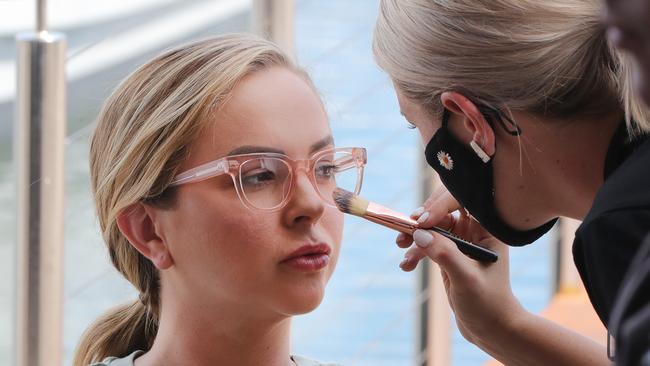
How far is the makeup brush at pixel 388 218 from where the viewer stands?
52.9 inches

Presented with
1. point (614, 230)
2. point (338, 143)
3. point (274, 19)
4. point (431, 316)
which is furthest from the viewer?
point (338, 143)

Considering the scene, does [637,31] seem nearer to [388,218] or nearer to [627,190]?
[627,190]

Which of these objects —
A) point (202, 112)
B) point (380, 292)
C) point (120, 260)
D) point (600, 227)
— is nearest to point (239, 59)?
point (202, 112)

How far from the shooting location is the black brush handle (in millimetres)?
1399

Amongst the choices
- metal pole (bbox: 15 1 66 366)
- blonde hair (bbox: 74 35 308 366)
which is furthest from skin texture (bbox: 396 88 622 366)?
metal pole (bbox: 15 1 66 366)

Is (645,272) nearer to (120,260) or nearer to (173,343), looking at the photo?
(173,343)

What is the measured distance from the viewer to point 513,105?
51.2 inches

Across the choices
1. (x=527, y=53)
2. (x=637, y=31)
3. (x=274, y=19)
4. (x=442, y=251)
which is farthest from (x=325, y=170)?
(x=637, y=31)

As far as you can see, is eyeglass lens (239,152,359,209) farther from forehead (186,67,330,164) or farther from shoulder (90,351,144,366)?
shoulder (90,351,144,366)

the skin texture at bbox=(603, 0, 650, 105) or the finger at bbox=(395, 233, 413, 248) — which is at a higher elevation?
the skin texture at bbox=(603, 0, 650, 105)

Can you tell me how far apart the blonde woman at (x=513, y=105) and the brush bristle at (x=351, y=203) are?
0.29 feet

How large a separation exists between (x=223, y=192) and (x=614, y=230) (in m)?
0.51

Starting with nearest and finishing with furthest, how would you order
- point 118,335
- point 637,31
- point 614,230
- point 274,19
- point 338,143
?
point 637,31, point 614,230, point 118,335, point 274,19, point 338,143

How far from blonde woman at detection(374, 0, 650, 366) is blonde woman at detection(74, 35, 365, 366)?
14 cm
